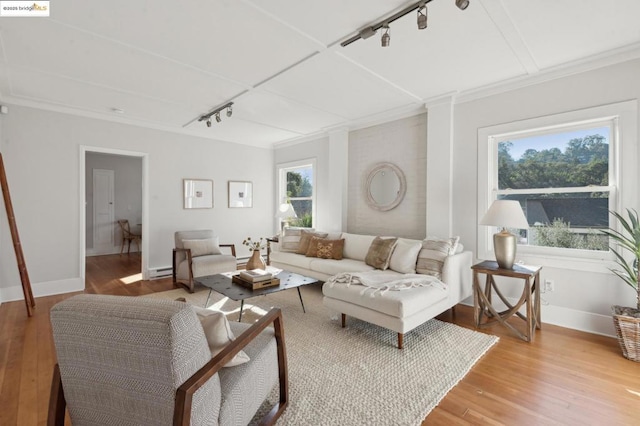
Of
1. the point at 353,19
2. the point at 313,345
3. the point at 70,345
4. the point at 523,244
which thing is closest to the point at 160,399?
the point at 70,345

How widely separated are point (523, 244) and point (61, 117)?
6.01 m

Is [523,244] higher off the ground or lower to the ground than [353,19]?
lower

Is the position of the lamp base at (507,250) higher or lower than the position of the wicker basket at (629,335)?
higher

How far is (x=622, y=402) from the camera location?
1.83m

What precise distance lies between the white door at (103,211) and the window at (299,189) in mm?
4397

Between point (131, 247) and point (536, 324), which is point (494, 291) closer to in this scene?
point (536, 324)

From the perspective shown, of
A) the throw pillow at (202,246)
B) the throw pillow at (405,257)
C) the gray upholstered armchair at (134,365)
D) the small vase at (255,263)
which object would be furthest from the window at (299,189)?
the gray upholstered armchair at (134,365)

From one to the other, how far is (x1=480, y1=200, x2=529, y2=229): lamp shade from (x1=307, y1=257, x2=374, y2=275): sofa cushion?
1.46 meters

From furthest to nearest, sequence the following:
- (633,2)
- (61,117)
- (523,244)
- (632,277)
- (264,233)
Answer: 1. (264,233)
2. (61,117)
3. (523,244)
4. (632,277)
5. (633,2)

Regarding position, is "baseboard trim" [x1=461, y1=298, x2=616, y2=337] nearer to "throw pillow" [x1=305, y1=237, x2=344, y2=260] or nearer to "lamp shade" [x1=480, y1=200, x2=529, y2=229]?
"lamp shade" [x1=480, y1=200, x2=529, y2=229]

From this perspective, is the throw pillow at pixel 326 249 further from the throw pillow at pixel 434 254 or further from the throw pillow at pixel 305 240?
the throw pillow at pixel 434 254

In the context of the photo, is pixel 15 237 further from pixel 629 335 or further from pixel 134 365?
pixel 629 335

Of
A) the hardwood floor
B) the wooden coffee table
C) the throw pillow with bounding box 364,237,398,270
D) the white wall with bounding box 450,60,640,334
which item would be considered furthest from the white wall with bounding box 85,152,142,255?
the white wall with bounding box 450,60,640,334

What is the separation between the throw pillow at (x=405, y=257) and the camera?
339 centimetres
